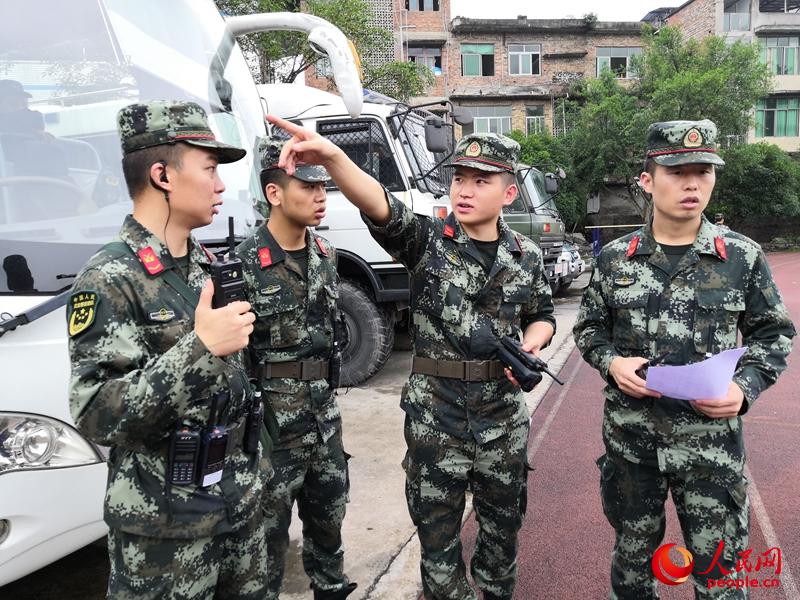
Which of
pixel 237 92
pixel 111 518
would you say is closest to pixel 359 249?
pixel 237 92

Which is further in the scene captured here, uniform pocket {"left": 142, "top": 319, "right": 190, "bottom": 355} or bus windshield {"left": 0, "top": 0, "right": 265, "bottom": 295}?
bus windshield {"left": 0, "top": 0, "right": 265, "bottom": 295}

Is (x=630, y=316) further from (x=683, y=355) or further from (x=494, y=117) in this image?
(x=494, y=117)

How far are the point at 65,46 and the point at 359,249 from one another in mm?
2949

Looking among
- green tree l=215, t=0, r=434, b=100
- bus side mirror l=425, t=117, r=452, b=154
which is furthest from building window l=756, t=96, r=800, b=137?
bus side mirror l=425, t=117, r=452, b=154

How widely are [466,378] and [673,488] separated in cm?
74

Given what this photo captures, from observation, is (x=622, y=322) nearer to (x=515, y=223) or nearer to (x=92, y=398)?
(x=92, y=398)

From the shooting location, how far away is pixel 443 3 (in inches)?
912

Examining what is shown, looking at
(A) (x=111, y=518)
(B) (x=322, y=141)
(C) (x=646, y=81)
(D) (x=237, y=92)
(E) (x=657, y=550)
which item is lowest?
(E) (x=657, y=550)

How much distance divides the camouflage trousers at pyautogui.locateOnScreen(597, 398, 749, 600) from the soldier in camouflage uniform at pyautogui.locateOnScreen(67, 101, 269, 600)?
1.19m

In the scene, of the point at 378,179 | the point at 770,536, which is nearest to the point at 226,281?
the point at 770,536

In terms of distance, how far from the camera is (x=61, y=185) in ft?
7.09

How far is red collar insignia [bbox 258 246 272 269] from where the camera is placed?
2.20 meters

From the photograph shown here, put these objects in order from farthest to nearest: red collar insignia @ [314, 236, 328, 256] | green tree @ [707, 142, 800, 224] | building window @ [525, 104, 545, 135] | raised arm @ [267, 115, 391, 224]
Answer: building window @ [525, 104, 545, 135]
green tree @ [707, 142, 800, 224]
red collar insignia @ [314, 236, 328, 256]
raised arm @ [267, 115, 391, 224]

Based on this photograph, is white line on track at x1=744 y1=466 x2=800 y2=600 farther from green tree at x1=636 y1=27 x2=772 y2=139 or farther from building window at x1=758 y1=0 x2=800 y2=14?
building window at x1=758 y1=0 x2=800 y2=14
